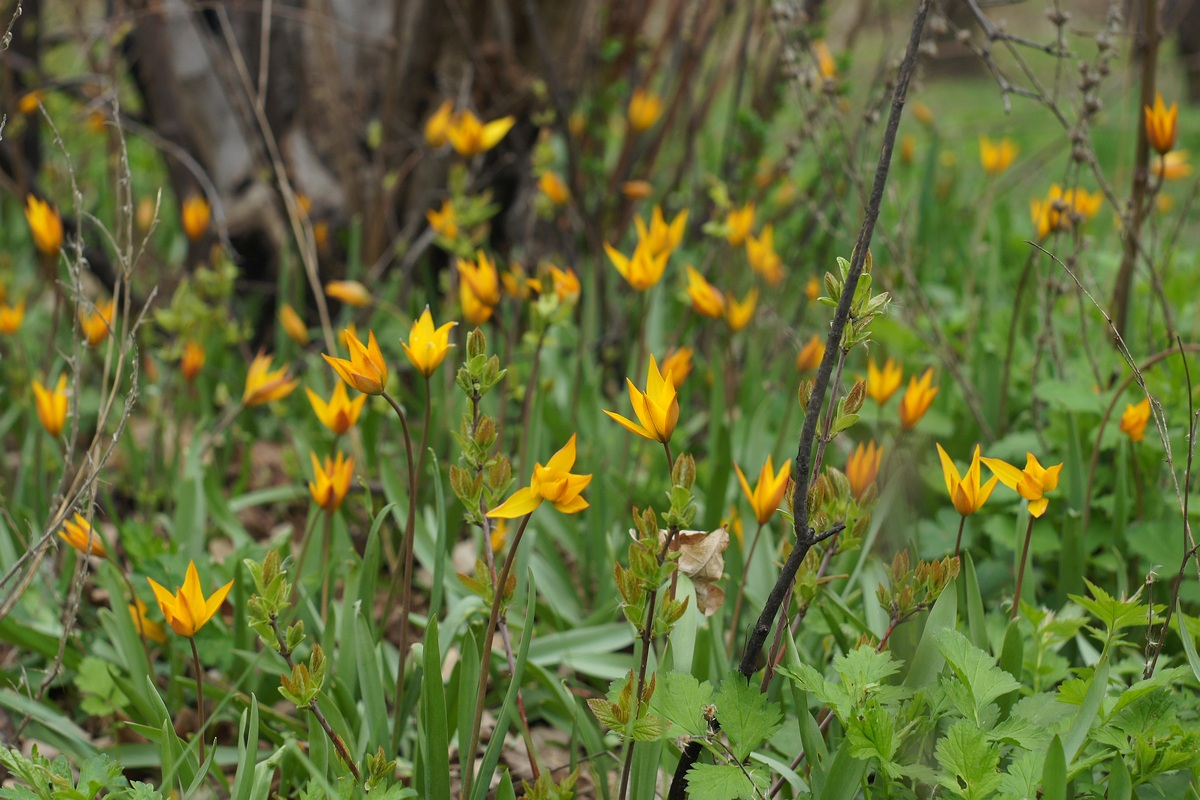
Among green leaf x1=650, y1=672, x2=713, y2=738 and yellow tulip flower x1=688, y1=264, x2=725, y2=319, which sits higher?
yellow tulip flower x1=688, y1=264, x2=725, y2=319

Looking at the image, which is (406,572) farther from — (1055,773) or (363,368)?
(1055,773)

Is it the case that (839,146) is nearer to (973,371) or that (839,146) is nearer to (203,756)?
(973,371)

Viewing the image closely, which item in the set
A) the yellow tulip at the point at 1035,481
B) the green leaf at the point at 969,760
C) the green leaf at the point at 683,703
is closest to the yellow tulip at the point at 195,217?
the green leaf at the point at 683,703

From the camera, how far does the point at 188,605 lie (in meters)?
1.18

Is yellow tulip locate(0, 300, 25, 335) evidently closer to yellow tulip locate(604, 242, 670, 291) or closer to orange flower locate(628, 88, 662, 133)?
yellow tulip locate(604, 242, 670, 291)

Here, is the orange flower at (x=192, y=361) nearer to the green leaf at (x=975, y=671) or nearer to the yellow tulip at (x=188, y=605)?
the yellow tulip at (x=188, y=605)

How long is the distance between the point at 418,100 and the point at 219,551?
164 centimetres

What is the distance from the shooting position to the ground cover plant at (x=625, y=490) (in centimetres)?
113

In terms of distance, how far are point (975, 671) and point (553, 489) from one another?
0.53 metres

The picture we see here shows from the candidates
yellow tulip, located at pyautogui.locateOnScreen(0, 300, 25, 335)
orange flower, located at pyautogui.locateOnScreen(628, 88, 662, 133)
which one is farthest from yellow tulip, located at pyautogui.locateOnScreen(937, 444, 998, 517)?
yellow tulip, located at pyautogui.locateOnScreen(0, 300, 25, 335)

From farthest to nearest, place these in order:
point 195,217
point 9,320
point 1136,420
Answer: point 195,217 → point 9,320 → point 1136,420

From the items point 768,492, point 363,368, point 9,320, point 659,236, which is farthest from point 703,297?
point 9,320

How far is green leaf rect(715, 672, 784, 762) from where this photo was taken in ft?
3.62

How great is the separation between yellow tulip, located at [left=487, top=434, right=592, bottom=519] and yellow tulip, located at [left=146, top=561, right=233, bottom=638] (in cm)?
37
